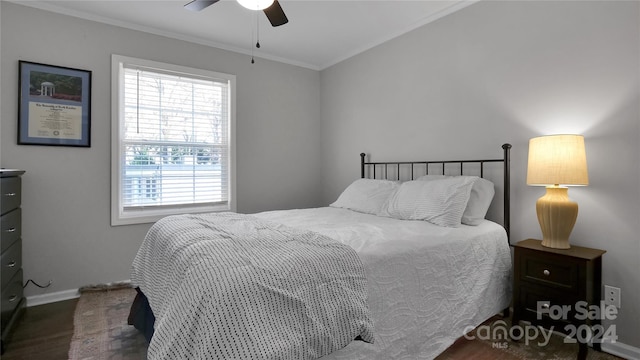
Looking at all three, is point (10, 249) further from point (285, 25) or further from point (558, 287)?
point (558, 287)

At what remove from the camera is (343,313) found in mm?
1285

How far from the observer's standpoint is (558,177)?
1.86m

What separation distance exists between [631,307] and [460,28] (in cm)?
230

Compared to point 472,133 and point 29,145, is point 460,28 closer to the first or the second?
point 472,133

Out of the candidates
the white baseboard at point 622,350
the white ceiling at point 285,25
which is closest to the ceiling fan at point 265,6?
the white ceiling at point 285,25

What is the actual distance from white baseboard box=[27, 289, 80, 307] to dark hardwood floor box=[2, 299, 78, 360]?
0.22ft

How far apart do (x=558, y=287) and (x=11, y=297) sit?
11.6 feet

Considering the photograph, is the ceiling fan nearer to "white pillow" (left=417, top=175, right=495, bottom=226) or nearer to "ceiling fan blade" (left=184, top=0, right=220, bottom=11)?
"ceiling fan blade" (left=184, top=0, right=220, bottom=11)

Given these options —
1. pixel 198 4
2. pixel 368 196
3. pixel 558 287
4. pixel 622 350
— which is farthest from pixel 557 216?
pixel 198 4

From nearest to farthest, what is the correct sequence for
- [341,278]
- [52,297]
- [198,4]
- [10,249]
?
[341,278] < [198,4] < [10,249] < [52,297]

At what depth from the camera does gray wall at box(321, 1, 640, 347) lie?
188 cm

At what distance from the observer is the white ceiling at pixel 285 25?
2721 millimetres

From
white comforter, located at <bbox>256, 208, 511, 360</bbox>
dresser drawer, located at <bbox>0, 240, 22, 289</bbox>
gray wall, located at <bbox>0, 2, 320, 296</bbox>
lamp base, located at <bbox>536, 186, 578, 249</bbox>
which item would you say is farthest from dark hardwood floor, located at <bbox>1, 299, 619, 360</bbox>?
lamp base, located at <bbox>536, 186, 578, 249</bbox>

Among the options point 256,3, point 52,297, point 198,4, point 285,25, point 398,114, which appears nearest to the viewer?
point 256,3
